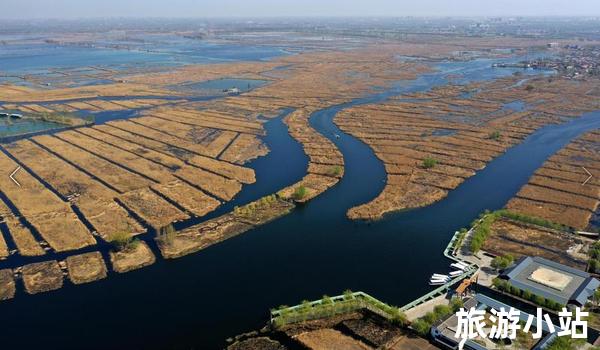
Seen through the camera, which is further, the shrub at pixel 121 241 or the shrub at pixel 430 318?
the shrub at pixel 121 241

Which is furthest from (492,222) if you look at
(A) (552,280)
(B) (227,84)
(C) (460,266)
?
(B) (227,84)

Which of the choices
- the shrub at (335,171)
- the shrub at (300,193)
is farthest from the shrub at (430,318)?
the shrub at (335,171)

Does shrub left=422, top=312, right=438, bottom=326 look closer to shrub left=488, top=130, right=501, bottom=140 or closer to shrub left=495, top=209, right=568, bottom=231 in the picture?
shrub left=495, top=209, right=568, bottom=231

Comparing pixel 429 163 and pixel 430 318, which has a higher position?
pixel 429 163

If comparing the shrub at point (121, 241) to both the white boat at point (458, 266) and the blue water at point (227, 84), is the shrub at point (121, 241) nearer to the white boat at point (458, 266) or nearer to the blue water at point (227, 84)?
the white boat at point (458, 266)

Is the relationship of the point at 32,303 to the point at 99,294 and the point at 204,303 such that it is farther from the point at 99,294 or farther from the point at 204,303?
the point at 204,303

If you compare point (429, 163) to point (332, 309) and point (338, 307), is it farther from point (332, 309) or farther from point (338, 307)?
point (332, 309)

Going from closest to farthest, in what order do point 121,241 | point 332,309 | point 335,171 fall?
point 332,309 < point 121,241 < point 335,171
